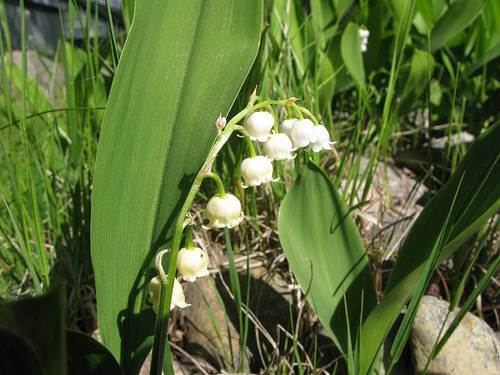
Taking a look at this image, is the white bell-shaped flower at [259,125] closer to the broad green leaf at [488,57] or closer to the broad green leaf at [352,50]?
the broad green leaf at [352,50]

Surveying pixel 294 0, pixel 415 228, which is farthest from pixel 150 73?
pixel 294 0

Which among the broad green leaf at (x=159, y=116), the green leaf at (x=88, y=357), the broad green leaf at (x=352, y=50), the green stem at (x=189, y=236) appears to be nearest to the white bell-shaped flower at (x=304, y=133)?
the broad green leaf at (x=159, y=116)

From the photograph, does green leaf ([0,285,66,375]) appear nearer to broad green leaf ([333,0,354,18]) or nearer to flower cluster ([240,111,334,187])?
flower cluster ([240,111,334,187])

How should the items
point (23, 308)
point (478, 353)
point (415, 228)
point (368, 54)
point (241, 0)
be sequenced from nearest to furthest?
point (23, 308) → point (241, 0) → point (415, 228) → point (478, 353) → point (368, 54)

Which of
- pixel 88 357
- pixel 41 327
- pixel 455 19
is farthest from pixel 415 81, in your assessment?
pixel 41 327

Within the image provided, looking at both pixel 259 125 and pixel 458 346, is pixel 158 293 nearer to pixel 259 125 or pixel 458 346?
pixel 259 125

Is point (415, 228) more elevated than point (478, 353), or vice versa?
point (415, 228)

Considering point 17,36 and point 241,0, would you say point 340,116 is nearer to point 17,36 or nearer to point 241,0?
point 241,0
